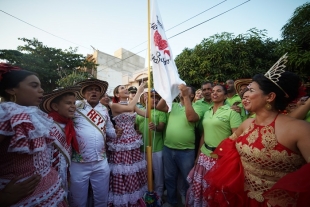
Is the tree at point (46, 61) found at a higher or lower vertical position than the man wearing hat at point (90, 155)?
higher

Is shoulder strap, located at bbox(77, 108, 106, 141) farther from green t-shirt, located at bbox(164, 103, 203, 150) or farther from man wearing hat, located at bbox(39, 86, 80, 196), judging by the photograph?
green t-shirt, located at bbox(164, 103, 203, 150)

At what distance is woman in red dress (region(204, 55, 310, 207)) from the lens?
1424mm

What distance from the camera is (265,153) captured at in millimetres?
1575

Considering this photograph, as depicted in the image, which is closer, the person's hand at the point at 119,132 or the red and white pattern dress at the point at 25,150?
the red and white pattern dress at the point at 25,150

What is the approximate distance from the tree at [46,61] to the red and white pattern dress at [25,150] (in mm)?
17664

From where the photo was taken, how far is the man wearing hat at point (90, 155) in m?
2.60

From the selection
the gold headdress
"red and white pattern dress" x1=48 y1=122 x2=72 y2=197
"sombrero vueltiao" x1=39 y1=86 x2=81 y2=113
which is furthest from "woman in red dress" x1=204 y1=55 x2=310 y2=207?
"sombrero vueltiao" x1=39 y1=86 x2=81 y2=113

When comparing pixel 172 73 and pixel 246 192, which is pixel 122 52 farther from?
pixel 246 192

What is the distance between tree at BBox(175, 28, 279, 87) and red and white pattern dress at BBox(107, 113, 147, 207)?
6826 mm

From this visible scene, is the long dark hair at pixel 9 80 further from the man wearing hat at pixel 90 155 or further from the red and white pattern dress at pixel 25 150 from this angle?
the man wearing hat at pixel 90 155

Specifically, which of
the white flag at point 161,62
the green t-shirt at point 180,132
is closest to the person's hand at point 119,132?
the green t-shirt at point 180,132

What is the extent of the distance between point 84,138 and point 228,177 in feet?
6.66

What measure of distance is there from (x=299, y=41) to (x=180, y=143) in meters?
8.88

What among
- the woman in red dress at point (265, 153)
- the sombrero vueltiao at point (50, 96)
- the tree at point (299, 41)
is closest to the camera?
the woman in red dress at point (265, 153)
